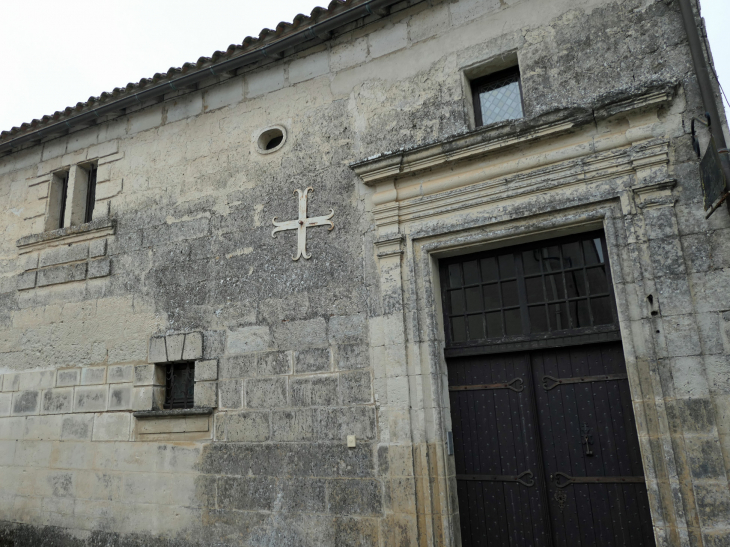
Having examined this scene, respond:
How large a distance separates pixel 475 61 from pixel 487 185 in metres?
1.18

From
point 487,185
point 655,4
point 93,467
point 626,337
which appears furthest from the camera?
point 93,467

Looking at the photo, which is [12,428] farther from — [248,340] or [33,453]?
[248,340]

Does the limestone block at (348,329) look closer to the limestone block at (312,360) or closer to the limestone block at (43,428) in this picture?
the limestone block at (312,360)

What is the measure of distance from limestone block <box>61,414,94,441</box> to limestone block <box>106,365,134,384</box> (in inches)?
17.4

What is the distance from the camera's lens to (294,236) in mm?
5004

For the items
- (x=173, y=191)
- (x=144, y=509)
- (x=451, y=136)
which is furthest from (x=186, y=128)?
(x=144, y=509)

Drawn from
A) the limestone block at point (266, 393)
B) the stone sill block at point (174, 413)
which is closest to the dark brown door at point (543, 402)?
the limestone block at point (266, 393)

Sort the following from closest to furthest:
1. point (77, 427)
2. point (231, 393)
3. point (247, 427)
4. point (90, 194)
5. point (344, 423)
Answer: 1. point (344, 423)
2. point (247, 427)
3. point (231, 393)
4. point (77, 427)
5. point (90, 194)

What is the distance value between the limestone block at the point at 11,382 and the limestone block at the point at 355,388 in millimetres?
4137

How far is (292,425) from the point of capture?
15.0 feet

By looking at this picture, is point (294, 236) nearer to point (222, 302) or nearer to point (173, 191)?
point (222, 302)

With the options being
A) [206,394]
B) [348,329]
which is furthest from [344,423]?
[206,394]

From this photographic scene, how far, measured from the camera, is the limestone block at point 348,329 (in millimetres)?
4508

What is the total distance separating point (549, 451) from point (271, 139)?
399cm
